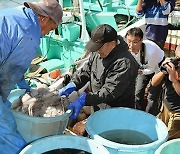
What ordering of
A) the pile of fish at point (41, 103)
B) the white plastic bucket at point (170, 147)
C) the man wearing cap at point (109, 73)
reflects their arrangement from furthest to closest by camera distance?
the man wearing cap at point (109, 73), the pile of fish at point (41, 103), the white plastic bucket at point (170, 147)

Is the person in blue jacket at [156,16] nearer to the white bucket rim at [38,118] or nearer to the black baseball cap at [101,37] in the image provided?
the black baseball cap at [101,37]

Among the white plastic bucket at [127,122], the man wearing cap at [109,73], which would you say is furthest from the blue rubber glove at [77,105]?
the white plastic bucket at [127,122]

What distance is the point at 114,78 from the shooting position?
2916 millimetres

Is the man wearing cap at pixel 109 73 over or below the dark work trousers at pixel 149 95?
over

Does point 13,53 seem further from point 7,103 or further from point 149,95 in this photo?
point 149,95

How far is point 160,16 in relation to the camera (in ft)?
16.6

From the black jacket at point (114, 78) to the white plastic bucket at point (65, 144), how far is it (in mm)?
643

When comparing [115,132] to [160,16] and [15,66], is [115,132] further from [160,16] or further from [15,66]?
[160,16]

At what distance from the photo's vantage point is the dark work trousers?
4.19 m

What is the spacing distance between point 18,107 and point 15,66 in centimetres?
43

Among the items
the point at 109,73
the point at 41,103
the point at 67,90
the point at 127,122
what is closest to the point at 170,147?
the point at 127,122

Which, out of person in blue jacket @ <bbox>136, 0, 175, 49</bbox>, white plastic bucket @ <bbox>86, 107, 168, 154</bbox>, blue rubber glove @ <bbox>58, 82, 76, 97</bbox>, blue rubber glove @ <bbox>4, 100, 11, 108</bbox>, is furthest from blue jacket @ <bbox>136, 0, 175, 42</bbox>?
blue rubber glove @ <bbox>4, 100, 11, 108</bbox>

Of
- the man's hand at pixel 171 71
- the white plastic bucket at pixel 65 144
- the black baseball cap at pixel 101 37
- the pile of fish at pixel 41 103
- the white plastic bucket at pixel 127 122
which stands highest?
the black baseball cap at pixel 101 37

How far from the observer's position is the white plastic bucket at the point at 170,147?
2141mm
